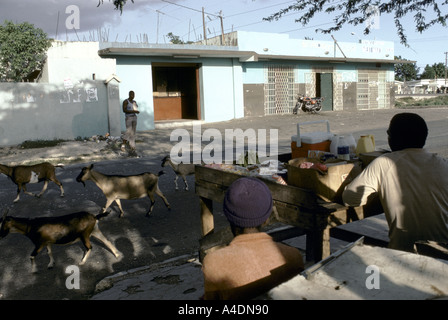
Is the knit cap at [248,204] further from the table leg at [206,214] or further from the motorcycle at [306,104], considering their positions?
the motorcycle at [306,104]

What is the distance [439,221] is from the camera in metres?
3.05

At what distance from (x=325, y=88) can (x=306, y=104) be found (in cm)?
303

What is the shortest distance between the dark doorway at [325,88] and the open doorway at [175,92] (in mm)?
9205

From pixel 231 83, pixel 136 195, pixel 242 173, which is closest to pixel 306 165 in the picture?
pixel 242 173

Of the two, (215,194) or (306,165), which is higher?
(306,165)

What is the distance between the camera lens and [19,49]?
23734 mm

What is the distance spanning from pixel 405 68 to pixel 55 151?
85.7m

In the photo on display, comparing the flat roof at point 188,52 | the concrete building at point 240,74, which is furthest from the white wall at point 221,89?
the flat roof at point 188,52

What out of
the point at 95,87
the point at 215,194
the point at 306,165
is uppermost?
the point at 95,87

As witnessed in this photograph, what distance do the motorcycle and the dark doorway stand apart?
1.85 metres

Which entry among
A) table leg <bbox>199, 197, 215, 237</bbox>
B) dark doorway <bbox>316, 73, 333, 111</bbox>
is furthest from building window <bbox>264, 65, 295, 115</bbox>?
table leg <bbox>199, 197, 215, 237</bbox>

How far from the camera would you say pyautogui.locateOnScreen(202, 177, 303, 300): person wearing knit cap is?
2068 mm

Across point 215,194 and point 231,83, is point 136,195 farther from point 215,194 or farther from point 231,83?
point 231,83

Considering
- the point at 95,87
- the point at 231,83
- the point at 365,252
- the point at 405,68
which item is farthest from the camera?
the point at 405,68
